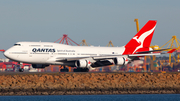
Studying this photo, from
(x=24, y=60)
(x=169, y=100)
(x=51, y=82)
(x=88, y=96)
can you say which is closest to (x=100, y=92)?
(x=88, y=96)

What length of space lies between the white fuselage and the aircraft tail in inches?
335

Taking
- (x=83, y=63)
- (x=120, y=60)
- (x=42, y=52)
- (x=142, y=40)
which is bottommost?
(x=83, y=63)

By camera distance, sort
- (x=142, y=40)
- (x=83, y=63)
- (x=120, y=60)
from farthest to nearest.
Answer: (x=142, y=40), (x=120, y=60), (x=83, y=63)

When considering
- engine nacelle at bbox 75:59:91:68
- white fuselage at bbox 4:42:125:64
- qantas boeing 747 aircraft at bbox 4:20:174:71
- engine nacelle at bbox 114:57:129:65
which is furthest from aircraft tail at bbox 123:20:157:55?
engine nacelle at bbox 75:59:91:68

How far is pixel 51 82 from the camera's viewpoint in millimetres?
39062

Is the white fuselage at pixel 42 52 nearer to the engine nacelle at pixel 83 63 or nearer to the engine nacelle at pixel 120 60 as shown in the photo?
the engine nacelle at pixel 83 63

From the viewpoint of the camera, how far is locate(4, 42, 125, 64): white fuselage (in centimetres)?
5209

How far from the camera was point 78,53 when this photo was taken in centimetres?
5756

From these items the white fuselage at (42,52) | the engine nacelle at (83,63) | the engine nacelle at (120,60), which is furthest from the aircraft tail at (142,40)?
the engine nacelle at (83,63)

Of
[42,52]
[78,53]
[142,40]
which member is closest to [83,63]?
[78,53]

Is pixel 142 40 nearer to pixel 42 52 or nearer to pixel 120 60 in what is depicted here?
pixel 120 60

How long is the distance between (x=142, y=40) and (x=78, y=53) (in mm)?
13927

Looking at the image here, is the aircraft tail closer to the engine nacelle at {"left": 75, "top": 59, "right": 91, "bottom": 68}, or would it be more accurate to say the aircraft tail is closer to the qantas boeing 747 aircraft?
the qantas boeing 747 aircraft

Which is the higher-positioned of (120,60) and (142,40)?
(142,40)
